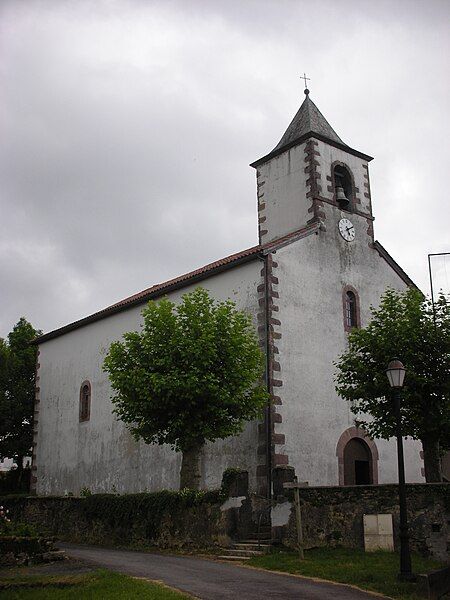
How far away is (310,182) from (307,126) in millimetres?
2690

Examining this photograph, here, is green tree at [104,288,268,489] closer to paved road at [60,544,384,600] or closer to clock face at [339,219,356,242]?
paved road at [60,544,384,600]

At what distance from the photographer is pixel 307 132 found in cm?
2567

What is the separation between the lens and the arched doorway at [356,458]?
22375 millimetres

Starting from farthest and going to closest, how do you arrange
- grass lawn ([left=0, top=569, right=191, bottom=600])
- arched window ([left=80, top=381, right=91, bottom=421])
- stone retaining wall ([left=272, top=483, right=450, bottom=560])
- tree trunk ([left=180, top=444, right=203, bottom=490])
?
arched window ([left=80, top=381, right=91, bottom=421]) → tree trunk ([left=180, top=444, right=203, bottom=490]) → stone retaining wall ([left=272, top=483, right=450, bottom=560]) → grass lawn ([left=0, top=569, right=191, bottom=600])

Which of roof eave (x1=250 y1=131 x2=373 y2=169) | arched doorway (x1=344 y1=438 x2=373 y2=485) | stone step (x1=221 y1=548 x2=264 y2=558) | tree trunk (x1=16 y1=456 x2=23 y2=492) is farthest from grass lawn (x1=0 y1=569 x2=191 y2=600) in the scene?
tree trunk (x1=16 y1=456 x2=23 y2=492)

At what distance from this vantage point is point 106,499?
2059 cm

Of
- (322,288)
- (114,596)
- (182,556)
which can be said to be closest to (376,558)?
(182,556)

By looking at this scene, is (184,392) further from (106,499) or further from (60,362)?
(60,362)

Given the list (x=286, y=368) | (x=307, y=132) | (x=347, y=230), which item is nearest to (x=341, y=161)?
(x=307, y=132)

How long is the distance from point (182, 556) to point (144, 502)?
272 cm

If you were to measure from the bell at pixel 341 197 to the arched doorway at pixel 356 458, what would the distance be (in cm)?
828

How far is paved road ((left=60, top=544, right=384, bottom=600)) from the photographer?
1163 centimetres

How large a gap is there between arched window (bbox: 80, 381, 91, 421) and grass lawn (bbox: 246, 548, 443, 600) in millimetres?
14719

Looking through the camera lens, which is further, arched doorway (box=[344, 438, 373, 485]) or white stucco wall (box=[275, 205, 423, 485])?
arched doorway (box=[344, 438, 373, 485])
